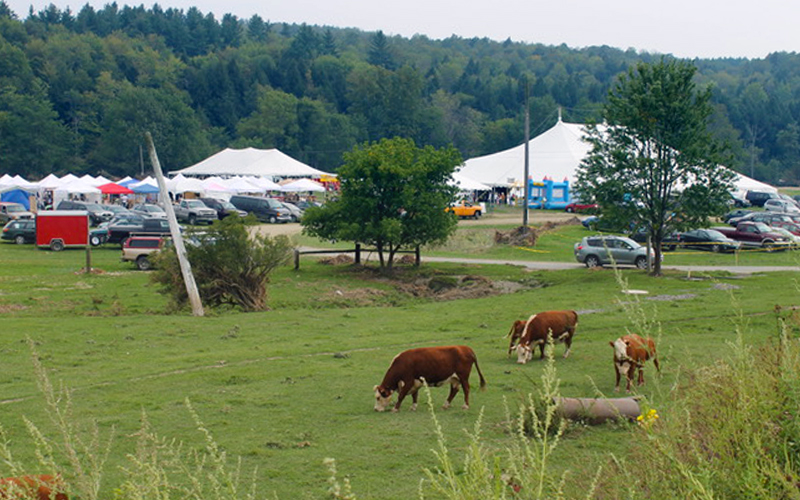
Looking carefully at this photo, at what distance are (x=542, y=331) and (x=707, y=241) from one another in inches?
1308

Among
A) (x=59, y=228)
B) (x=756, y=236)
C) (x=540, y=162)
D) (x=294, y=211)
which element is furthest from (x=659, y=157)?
(x=540, y=162)

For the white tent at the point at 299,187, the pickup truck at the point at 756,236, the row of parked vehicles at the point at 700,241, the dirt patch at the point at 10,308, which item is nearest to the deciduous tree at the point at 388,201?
the row of parked vehicles at the point at 700,241

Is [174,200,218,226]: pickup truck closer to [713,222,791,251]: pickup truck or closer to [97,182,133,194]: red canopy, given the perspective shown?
[97,182,133,194]: red canopy

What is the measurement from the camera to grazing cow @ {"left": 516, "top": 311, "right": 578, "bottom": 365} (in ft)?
64.7

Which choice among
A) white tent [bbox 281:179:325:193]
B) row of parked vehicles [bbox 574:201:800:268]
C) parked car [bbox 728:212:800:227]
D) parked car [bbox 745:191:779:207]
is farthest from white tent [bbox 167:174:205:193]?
parked car [bbox 745:191:779:207]

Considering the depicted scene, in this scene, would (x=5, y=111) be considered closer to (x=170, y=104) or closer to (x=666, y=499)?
(x=170, y=104)

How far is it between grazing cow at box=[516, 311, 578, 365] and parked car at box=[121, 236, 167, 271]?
27.1 meters

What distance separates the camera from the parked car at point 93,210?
213ft

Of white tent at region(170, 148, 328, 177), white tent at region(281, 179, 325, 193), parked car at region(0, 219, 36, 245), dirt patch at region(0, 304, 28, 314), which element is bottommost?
dirt patch at region(0, 304, 28, 314)

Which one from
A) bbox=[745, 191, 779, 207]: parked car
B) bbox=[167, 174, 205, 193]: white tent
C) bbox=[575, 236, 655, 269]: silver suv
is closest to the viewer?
bbox=[575, 236, 655, 269]: silver suv

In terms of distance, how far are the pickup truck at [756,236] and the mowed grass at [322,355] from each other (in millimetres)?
13821

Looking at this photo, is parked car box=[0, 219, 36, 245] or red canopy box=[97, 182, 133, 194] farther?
red canopy box=[97, 182, 133, 194]

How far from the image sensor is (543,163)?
3418 inches

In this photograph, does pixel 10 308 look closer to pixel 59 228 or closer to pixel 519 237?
pixel 59 228
